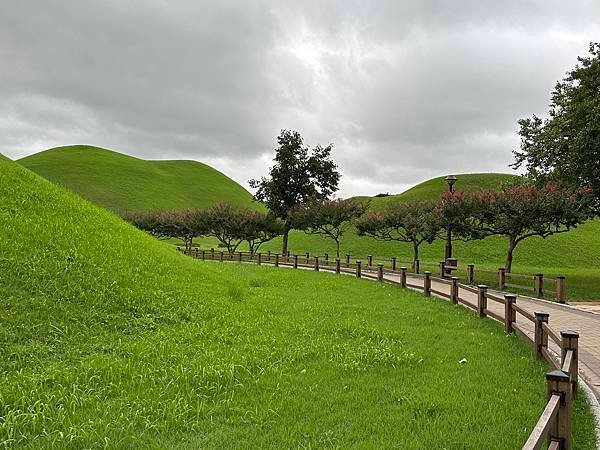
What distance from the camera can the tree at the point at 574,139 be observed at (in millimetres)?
17297

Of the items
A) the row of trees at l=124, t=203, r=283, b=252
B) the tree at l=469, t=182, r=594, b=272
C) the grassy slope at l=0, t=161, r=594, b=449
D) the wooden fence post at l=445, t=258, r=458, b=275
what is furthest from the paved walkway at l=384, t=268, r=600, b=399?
the row of trees at l=124, t=203, r=283, b=252

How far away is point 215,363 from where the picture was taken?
687cm

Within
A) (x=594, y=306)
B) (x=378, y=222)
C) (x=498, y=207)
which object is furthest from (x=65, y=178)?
(x=594, y=306)

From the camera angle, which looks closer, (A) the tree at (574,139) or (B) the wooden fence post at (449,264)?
(A) the tree at (574,139)

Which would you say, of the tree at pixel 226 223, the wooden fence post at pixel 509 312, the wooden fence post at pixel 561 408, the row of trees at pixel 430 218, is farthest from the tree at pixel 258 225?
the wooden fence post at pixel 561 408

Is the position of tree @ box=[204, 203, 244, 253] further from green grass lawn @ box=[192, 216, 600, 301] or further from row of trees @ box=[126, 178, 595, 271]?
green grass lawn @ box=[192, 216, 600, 301]

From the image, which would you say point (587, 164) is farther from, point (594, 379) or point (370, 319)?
point (594, 379)

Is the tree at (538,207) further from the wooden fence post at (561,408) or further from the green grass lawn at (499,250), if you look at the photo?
the wooden fence post at (561,408)

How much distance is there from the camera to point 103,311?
361 inches

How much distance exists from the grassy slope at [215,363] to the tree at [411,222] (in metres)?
15.2

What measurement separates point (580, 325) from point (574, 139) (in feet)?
33.0

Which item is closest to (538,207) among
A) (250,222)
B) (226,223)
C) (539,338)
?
(539,338)

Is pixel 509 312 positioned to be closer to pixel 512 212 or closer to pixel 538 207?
pixel 538 207

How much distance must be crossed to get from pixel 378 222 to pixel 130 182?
87.7 meters
